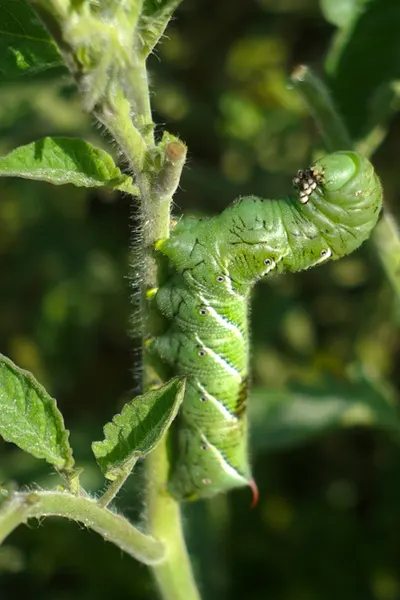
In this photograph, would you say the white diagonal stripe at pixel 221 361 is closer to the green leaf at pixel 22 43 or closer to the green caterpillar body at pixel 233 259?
the green caterpillar body at pixel 233 259

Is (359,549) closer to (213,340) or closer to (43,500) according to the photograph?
(213,340)

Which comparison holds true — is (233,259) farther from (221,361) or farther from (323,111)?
(323,111)

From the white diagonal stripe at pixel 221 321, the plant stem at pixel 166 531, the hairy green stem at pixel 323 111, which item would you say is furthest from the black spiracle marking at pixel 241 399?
the hairy green stem at pixel 323 111

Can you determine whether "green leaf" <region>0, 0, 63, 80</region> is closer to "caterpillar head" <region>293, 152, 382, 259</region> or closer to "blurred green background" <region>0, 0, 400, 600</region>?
"caterpillar head" <region>293, 152, 382, 259</region>

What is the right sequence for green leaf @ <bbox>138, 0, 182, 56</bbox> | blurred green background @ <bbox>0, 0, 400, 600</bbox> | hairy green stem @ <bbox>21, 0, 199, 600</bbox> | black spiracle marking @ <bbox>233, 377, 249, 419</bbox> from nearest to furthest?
hairy green stem @ <bbox>21, 0, 199, 600</bbox>, green leaf @ <bbox>138, 0, 182, 56</bbox>, black spiracle marking @ <bbox>233, 377, 249, 419</bbox>, blurred green background @ <bbox>0, 0, 400, 600</bbox>

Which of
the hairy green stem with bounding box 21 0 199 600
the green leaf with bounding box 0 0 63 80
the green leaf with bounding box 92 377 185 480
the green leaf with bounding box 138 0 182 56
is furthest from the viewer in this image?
the green leaf with bounding box 0 0 63 80

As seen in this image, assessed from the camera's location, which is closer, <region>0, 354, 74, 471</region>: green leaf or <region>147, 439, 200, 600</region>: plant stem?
<region>0, 354, 74, 471</region>: green leaf

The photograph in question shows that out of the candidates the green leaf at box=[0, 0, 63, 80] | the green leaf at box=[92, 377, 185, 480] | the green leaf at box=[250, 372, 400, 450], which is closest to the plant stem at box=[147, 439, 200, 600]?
the green leaf at box=[92, 377, 185, 480]
